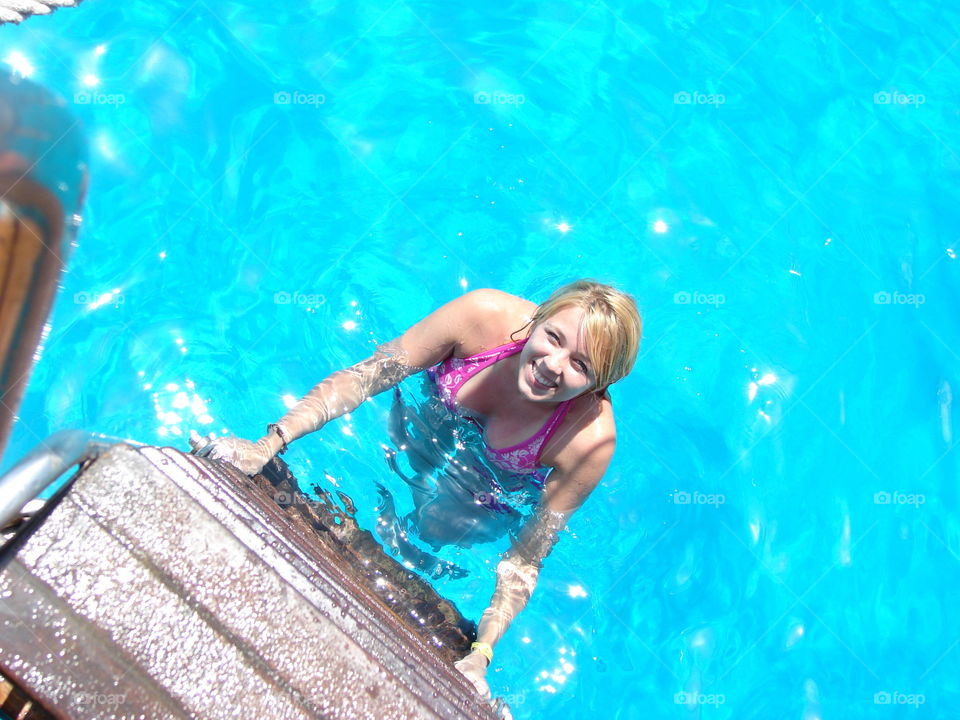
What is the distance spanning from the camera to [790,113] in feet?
19.0

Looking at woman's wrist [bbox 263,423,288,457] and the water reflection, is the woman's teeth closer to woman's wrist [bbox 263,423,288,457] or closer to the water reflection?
the water reflection

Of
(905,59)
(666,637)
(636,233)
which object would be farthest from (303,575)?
(905,59)

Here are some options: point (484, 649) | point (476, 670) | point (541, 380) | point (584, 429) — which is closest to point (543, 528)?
point (584, 429)

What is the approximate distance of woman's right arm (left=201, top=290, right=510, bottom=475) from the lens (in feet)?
10.9

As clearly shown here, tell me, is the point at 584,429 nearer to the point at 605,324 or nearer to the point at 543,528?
the point at 543,528

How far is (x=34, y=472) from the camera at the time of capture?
6.00 feet

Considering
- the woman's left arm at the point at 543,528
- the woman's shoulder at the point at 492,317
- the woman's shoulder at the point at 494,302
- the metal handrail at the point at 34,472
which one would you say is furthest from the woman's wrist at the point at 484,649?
the metal handrail at the point at 34,472

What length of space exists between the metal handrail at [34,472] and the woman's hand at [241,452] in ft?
2.49

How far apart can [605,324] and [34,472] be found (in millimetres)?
1847

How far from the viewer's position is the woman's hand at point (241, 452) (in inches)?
112

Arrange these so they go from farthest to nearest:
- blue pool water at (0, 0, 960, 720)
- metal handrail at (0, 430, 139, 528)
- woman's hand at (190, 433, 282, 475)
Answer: blue pool water at (0, 0, 960, 720), woman's hand at (190, 433, 282, 475), metal handrail at (0, 430, 139, 528)

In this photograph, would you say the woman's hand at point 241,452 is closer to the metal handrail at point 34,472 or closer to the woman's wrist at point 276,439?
the woman's wrist at point 276,439

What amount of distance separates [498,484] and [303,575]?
174cm

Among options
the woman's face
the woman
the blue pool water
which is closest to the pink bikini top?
the woman
